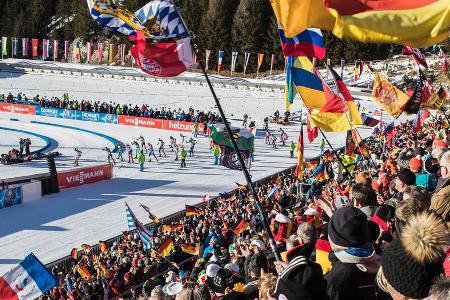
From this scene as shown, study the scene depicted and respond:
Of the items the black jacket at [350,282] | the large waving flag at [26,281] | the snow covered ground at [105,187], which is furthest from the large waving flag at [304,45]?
the snow covered ground at [105,187]

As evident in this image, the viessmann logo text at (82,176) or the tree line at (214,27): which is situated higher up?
the tree line at (214,27)

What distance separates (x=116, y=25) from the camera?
9617 millimetres

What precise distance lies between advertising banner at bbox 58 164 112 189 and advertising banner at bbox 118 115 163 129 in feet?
46.0

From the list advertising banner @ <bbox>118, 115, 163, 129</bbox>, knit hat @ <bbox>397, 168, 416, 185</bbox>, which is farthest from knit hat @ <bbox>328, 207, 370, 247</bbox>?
advertising banner @ <bbox>118, 115, 163, 129</bbox>

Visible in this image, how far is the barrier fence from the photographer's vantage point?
128ft

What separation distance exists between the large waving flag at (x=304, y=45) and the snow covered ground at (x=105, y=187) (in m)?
10.9

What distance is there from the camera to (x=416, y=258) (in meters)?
2.62

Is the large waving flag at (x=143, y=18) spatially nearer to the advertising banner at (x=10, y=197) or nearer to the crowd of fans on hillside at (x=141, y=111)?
the advertising banner at (x=10, y=197)

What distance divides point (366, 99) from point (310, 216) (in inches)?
1721

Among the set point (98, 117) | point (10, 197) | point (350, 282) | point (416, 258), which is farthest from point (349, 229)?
point (98, 117)

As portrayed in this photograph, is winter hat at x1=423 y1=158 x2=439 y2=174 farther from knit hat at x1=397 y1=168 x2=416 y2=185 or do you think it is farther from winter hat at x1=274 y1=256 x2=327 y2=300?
winter hat at x1=274 y1=256 x2=327 y2=300

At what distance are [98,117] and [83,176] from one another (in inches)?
739

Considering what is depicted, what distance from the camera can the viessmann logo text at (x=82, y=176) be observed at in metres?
24.1

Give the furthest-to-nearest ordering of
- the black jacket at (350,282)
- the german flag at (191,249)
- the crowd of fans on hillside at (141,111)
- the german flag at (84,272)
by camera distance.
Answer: the crowd of fans on hillside at (141,111), the german flag at (84,272), the german flag at (191,249), the black jacket at (350,282)
